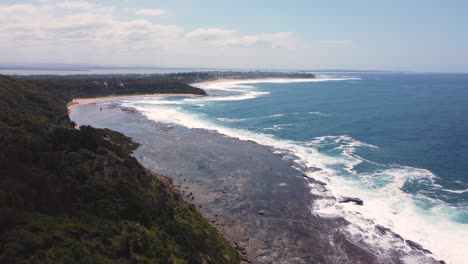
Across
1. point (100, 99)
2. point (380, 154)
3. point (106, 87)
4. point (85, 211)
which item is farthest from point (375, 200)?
point (106, 87)

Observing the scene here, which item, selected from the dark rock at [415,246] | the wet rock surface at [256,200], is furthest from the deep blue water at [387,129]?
the wet rock surface at [256,200]

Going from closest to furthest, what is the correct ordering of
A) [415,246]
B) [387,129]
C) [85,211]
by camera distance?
[85,211], [415,246], [387,129]

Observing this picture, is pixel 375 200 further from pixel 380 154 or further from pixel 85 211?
pixel 85 211

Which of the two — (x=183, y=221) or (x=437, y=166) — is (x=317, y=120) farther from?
(x=183, y=221)

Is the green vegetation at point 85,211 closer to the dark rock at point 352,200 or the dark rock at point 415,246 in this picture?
the dark rock at point 415,246

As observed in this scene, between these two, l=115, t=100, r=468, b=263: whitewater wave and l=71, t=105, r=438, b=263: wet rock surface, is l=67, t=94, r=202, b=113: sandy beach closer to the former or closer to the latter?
l=71, t=105, r=438, b=263: wet rock surface
